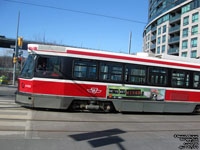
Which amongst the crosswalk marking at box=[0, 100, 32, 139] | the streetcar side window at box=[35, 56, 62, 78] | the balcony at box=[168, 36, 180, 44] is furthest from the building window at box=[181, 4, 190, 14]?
the crosswalk marking at box=[0, 100, 32, 139]

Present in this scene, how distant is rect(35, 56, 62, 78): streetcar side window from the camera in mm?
8312

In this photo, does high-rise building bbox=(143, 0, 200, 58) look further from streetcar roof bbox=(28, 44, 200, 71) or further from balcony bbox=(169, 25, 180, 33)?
streetcar roof bbox=(28, 44, 200, 71)

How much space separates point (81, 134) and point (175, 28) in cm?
5097

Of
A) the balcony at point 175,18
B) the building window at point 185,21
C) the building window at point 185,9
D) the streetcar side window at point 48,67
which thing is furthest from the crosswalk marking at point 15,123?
the balcony at point 175,18

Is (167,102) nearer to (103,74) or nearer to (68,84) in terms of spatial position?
(103,74)

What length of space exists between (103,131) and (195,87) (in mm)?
7193

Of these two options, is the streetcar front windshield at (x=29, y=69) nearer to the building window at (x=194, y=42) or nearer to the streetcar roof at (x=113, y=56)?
the streetcar roof at (x=113, y=56)

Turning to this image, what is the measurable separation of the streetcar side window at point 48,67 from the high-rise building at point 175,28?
3359cm

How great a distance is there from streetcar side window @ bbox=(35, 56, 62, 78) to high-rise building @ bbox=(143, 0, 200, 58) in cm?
3359

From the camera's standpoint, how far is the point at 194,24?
43.2 metres

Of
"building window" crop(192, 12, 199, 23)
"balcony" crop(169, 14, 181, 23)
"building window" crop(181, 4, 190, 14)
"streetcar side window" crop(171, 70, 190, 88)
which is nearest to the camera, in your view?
"streetcar side window" crop(171, 70, 190, 88)

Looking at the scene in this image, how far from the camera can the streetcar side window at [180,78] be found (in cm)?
1028

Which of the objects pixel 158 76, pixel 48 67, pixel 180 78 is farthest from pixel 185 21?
pixel 48 67

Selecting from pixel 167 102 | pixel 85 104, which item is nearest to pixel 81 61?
pixel 85 104
